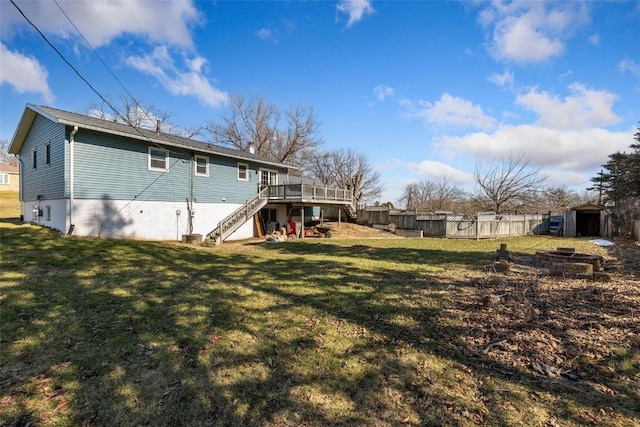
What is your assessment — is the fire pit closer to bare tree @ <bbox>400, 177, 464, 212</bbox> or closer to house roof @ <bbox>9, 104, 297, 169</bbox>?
house roof @ <bbox>9, 104, 297, 169</bbox>

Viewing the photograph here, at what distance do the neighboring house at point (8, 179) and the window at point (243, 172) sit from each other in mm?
31964

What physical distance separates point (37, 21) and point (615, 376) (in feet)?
35.8

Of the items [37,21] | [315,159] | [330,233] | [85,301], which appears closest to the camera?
[85,301]

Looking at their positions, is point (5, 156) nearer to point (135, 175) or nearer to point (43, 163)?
point (43, 163)

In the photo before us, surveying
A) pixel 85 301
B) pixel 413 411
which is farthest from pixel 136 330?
pixel 413 411

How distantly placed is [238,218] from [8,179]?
33.2 metres

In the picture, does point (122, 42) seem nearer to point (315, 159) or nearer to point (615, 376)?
point (615, 376)

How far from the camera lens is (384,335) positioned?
4.22 m

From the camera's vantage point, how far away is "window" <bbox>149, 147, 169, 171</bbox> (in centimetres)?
1449

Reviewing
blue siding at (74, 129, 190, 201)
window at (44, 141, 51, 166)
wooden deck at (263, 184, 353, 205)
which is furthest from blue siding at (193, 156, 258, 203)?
window at (44, 141, 51, 166)

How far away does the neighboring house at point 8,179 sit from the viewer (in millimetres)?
33188

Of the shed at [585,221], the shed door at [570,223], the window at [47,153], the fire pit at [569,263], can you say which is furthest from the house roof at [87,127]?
the shed at [585,221]

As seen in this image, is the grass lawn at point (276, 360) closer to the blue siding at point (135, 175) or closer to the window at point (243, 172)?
the blue siding at point (135, 175)

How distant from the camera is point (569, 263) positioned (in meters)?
7.30
